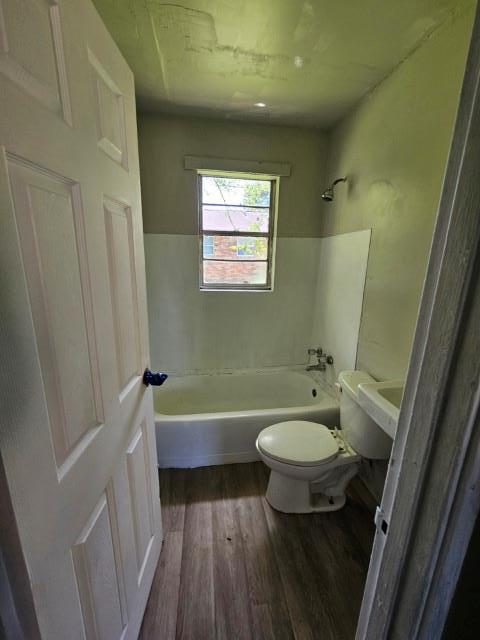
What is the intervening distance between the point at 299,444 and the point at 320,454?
115mm

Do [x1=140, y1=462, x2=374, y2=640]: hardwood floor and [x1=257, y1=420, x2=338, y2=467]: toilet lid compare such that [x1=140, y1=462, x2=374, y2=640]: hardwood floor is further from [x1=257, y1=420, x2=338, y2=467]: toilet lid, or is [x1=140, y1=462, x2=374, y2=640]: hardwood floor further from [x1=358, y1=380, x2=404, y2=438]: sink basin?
[x1=358, y1=380, x2=404, y2=438]: sink basin

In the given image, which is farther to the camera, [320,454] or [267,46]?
[320,454]

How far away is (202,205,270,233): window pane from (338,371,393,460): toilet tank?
4.74 ft

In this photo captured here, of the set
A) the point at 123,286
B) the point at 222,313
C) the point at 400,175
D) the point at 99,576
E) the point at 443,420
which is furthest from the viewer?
the point at 222,313

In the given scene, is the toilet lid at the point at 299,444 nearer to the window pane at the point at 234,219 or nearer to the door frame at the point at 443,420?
the door frame at the point at 443,420

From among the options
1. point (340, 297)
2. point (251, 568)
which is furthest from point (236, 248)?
point (251, 568)

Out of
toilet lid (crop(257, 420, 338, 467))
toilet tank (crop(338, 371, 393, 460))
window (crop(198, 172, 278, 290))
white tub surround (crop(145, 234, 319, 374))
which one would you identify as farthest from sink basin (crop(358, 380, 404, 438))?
window (crop(198, 172, 278, 290))

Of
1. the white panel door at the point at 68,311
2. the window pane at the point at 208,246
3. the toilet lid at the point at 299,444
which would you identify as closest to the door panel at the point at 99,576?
the white panel door at the point at 68,311

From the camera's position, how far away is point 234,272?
93.4 inches

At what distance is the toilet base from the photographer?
4.98ft

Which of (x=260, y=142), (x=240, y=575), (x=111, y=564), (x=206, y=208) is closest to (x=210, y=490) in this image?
(x=240, y=575)

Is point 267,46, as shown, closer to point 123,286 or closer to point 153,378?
point 123,286

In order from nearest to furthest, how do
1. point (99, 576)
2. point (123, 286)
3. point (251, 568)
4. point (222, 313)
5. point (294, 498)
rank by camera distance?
point (99, 576) → point (123, 286) → point (251, 568) → point (294, 498) → point (222, 313)

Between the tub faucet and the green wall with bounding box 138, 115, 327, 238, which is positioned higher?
the green wall with bounding box 138, 115, 327, 238
